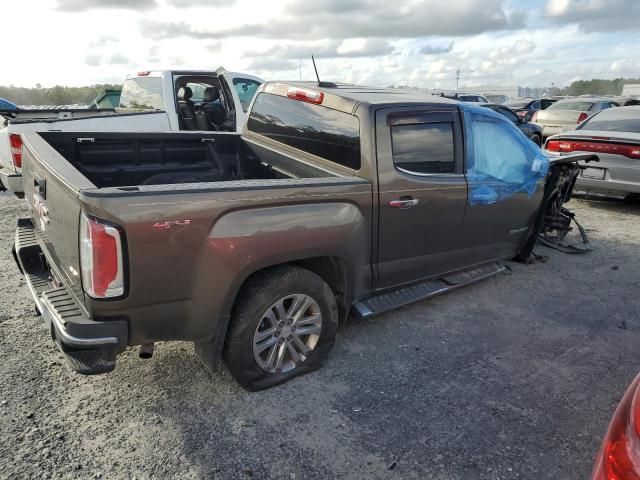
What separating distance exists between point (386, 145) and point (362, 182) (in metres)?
0.38

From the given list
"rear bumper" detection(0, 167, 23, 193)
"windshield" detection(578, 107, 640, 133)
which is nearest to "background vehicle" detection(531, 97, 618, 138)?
"windshield" detection(578, 107, 640, 133)

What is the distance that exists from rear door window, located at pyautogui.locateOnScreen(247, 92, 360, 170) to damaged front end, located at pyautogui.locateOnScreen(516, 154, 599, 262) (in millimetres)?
2605

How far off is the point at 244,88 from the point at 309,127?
5.35 metres

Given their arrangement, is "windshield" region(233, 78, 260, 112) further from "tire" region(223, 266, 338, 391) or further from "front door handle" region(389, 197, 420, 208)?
"tire" region(223, 266, 338, 391)

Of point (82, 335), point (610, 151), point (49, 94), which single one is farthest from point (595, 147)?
point (49, 94)

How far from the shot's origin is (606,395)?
331cm

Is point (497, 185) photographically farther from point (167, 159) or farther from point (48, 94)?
point (48, 94)

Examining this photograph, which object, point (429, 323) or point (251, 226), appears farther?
point (429, 323)

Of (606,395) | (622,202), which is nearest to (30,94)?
(622,202)

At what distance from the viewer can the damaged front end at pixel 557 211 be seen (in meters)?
5.32

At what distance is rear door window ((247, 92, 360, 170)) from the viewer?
11.9 ft

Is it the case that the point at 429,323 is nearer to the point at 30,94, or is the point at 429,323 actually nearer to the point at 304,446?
the point at 304,446

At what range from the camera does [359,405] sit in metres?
3.12

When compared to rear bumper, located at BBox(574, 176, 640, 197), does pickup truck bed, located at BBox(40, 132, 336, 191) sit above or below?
above
